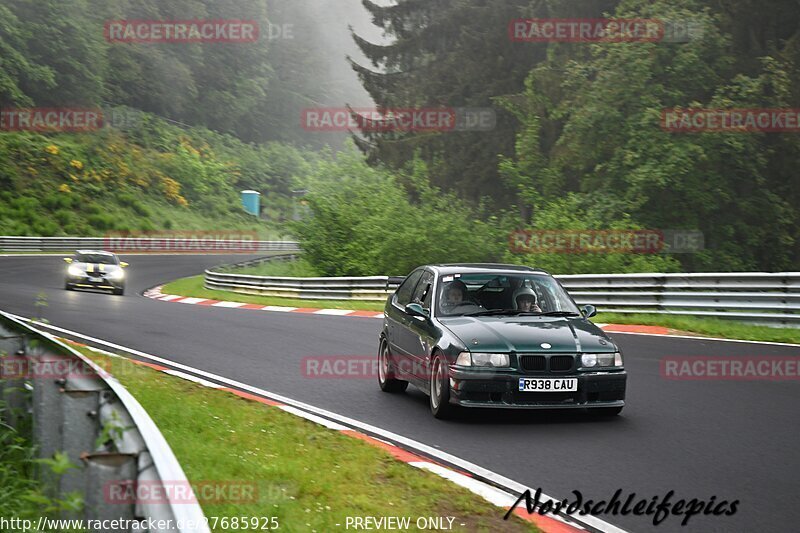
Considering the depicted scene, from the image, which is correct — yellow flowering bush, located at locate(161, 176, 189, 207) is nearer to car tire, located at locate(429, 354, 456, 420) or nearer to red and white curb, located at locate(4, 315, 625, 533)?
red and white curb, located at locate(4, 315, 625, 533)

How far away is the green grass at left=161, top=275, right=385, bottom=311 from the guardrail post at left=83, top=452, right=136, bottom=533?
876 inches

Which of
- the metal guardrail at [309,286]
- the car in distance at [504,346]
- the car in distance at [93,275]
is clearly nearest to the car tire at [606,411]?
the car in distance at [504,346]

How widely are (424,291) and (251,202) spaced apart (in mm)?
83297

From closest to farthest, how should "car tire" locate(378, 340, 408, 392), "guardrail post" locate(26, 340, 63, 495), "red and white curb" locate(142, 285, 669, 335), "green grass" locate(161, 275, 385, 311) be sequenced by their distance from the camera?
"guardrail post" locate(26, 340, 63, 495) < "car tire" locate(378, 340, 408, 392) < "red and white curb" locate(142, 285, 669, 335) < "green grass" locate(161, 275, 385, 311)

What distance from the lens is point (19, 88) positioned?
244ft

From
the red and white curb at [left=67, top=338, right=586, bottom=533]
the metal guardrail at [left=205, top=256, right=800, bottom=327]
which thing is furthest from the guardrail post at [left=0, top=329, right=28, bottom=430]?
the metal guardrail at [left=205, top=256, right=800, bottom=327]

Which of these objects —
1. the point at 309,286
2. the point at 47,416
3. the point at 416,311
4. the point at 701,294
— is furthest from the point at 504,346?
the point at 309,286

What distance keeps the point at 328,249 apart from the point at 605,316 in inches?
691

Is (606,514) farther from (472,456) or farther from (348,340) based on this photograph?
(348,340)

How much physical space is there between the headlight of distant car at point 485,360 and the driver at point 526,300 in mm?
1303

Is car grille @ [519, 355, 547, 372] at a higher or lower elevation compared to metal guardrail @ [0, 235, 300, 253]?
lower

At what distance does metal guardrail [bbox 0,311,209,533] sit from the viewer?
12.7 feet

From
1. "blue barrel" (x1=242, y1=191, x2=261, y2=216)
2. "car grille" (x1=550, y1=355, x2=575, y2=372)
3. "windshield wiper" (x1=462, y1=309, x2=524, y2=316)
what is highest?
"blue barrel" (x1=242, y1=191, x2=261, y2=216)

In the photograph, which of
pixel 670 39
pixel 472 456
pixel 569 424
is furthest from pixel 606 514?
pixel 670 39
